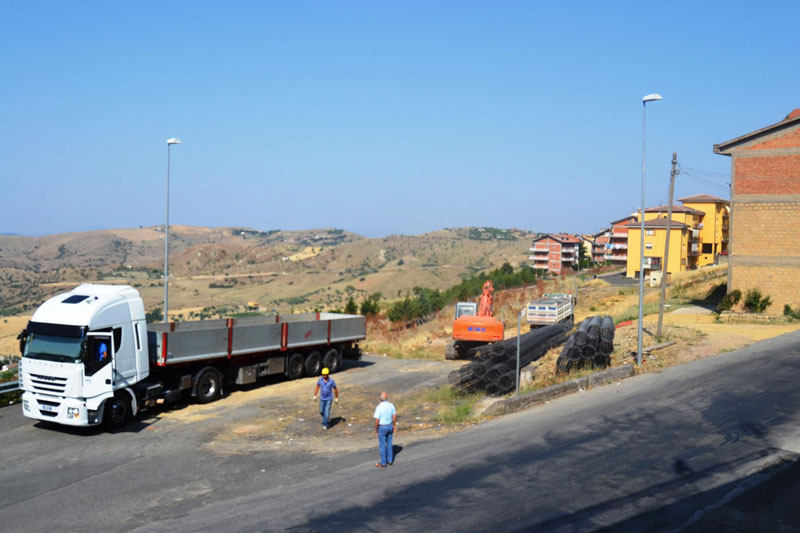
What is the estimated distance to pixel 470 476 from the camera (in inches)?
484

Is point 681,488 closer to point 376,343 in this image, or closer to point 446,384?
point 446,384

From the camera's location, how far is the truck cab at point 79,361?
51.6ft

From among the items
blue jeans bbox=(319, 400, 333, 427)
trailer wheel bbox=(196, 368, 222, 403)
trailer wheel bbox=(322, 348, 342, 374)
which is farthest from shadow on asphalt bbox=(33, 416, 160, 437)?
trailer wheel bbox=(322, 348, 342, 374)

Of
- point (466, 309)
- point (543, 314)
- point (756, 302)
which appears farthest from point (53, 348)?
point (756, 302)

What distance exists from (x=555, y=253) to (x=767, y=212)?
78427 millimetres

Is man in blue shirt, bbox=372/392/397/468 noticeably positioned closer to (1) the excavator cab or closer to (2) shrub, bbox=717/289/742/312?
(1) the excavator cab

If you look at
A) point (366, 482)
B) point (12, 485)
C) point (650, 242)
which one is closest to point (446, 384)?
point (366, 482)

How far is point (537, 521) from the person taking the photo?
9906 mm

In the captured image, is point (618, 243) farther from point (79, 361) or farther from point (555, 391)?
point (79, 361)

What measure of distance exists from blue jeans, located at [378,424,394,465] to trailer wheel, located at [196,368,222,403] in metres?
8.05

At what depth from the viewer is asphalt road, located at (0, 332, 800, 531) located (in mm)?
10289

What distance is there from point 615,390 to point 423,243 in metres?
152

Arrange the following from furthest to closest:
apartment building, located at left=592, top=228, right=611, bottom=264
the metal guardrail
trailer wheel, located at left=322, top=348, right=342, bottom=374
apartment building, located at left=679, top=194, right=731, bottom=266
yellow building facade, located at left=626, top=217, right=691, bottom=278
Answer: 1. apartment building, located at left=592, top=228, right=611, bottom=264
2. apartment building, located at left=679, top=194, right=731, bottom=266
3. yellow building facade, located at left=626, top=217, right=691, bottom=278
4. trailer wheel, located at left=322, top=348, right=342, bottom=374
5. the metal guardrail

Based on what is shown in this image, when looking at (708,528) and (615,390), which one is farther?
(615,390)
